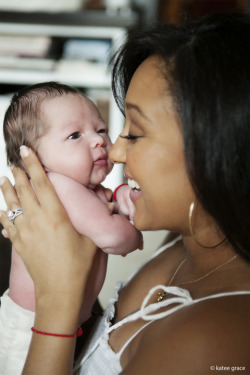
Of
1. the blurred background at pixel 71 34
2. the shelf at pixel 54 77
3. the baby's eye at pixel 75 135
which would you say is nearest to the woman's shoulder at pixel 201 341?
the baby's eye at pixel 75 135

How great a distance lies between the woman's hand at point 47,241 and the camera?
1045mm

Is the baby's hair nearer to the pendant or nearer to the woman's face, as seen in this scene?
the woman's face

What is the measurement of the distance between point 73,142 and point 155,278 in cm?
44

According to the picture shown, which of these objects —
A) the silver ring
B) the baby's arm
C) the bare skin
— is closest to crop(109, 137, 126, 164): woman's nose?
the bare skin

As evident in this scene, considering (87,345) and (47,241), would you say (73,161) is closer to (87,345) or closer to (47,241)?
(47,241)

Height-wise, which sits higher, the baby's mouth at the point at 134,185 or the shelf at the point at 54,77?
the baby's mouth at the point at 134,185

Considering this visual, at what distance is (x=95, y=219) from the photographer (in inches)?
44.6

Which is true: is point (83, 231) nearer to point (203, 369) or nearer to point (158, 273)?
point (158, 273)

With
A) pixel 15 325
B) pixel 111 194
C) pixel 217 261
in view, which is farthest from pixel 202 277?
pixel 15 325

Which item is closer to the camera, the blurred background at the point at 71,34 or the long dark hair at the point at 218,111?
the long dark hair at the point at 218,111

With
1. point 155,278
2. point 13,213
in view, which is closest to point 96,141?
point 13,213

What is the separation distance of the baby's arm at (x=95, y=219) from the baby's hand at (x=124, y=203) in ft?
0.18

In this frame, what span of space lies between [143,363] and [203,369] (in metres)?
0.13

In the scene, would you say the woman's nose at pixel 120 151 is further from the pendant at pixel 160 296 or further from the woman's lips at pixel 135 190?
the pendant at pixel 160 296
